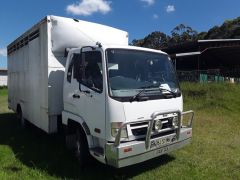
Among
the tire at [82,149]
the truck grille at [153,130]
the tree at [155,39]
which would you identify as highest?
the tree at [155,39]

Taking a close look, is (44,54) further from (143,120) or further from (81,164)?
(143,120)

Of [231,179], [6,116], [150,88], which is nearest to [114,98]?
[150,88]

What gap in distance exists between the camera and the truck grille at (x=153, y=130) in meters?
5.82

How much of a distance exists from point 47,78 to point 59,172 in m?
2.15

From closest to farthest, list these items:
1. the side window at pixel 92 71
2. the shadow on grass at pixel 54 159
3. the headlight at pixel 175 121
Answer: the side window at pixel 92 71 < the headlight at pixel 175 121 < the shadow on grass at pixel 54 159

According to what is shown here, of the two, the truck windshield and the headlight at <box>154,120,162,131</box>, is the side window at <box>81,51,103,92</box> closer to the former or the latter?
the truck windshield

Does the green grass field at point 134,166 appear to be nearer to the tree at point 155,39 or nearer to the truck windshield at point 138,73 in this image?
the truck windshield at point 138,73

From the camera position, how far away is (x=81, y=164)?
22.0ft

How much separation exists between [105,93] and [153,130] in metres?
1.08

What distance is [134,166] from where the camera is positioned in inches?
274

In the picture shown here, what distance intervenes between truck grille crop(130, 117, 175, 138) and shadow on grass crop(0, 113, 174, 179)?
98 cm

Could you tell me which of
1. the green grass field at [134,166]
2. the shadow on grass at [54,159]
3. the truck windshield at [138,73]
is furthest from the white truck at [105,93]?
the green grass field at [134,166]

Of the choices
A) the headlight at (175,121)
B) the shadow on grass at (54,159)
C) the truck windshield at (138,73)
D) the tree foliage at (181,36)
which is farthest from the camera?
the tree foliage at (181,36)

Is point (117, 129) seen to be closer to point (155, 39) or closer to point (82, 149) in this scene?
point (82, 149)
